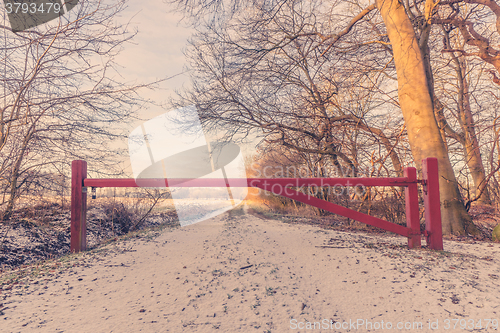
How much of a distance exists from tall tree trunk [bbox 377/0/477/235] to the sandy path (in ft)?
3.71

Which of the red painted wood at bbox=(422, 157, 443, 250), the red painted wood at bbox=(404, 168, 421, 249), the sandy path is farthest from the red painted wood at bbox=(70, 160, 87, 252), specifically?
the red painted wood at bbox=(422, 157, 443, 250)

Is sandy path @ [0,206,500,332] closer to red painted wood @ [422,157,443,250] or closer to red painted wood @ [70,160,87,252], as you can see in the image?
red painted wood @ [422,157,443,250]

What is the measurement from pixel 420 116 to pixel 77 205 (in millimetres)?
5546

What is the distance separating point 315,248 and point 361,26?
6.21 meters

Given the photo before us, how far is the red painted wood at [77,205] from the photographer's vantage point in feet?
11.6

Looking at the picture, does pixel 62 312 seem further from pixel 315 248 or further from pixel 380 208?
pixel 380 208

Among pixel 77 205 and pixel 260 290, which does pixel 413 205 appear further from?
pixel 77 205

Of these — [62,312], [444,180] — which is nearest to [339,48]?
[444,180]

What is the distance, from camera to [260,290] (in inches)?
91.0

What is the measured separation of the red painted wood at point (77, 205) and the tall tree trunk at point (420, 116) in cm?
520

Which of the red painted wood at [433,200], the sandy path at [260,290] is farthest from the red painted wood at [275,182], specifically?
the sandy path at [260,290]

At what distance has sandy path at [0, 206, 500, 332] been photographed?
6.24ft

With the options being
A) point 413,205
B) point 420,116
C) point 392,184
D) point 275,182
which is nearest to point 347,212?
point 392,184

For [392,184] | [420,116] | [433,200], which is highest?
[420,116]
